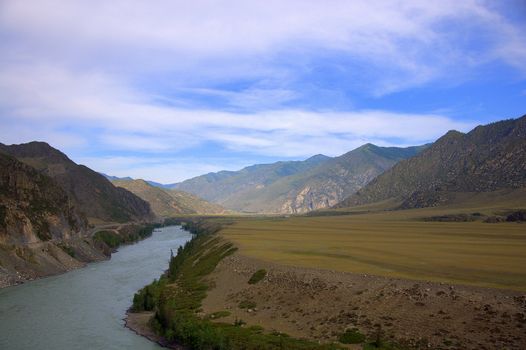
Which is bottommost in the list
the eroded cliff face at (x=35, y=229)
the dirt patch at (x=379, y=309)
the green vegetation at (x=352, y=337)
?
the green vegetation at (x=352, y=337)

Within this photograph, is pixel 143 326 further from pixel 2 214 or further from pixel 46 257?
pixel 2 214

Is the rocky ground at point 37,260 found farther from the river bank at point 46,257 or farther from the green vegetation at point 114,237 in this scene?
the green vegetation at point 114,237

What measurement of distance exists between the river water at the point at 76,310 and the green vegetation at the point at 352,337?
2049cm

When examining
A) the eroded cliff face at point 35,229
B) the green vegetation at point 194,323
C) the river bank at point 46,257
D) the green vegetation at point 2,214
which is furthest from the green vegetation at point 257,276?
the green vegetation at point 2,214

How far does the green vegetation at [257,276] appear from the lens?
2669 inches

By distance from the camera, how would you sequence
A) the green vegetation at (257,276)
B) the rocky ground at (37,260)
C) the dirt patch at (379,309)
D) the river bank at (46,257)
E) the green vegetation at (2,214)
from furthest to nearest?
the green vegetation at (2,214) < the river bank at (46,257) < the rocky ground at (37,260) < the green vegetation at (257,276) < the dirt patch at (379,309)

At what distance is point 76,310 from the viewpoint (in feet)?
227

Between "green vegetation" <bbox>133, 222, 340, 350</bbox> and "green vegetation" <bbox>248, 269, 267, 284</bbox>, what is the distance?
738cm

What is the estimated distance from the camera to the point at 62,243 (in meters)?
131

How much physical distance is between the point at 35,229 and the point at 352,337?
106 metres

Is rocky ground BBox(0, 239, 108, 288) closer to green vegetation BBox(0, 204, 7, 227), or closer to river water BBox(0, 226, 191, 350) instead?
river water BBox(0, 226, 191, 350)

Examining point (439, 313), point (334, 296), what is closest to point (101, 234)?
point (334, 296)

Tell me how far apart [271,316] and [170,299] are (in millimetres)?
19815

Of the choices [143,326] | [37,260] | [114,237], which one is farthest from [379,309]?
[114,237]
